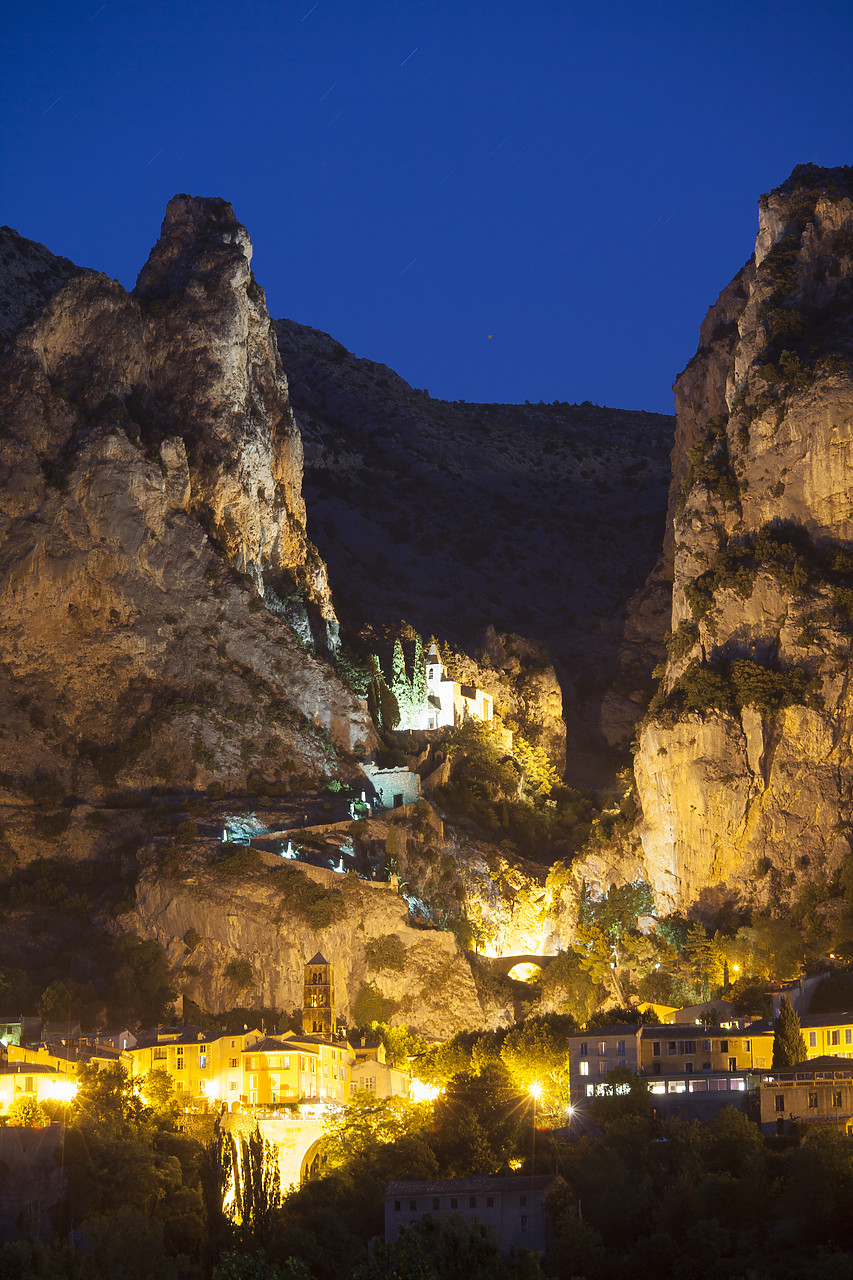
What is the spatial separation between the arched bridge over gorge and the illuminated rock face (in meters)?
7.35

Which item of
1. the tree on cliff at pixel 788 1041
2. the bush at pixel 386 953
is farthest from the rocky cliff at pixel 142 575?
the tree on cliff at pixel 788 1041

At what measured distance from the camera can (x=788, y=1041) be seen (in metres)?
73.1

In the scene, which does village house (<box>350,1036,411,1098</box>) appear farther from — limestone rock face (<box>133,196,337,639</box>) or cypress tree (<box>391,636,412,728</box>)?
limestone rock face (<box>133,196,337,639</box>)

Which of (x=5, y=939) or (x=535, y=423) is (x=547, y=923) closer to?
(x=5, y=939)

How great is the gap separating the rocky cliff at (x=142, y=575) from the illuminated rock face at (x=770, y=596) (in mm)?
20622

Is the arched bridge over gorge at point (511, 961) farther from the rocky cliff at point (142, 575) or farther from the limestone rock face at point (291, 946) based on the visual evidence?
the rocky cliff at point (142, 575)

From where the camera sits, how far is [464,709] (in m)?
110

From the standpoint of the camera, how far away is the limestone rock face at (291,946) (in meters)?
83.4

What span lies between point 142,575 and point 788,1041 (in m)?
44.1

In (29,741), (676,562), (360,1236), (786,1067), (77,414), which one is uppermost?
(77,414)

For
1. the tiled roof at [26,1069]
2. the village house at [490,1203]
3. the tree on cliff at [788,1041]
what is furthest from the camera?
the tree on cliff at [788,1041]

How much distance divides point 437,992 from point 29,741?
26.6 meters

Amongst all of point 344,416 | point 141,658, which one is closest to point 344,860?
point 141,658

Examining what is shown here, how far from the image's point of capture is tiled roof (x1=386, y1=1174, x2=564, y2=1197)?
6581cm
